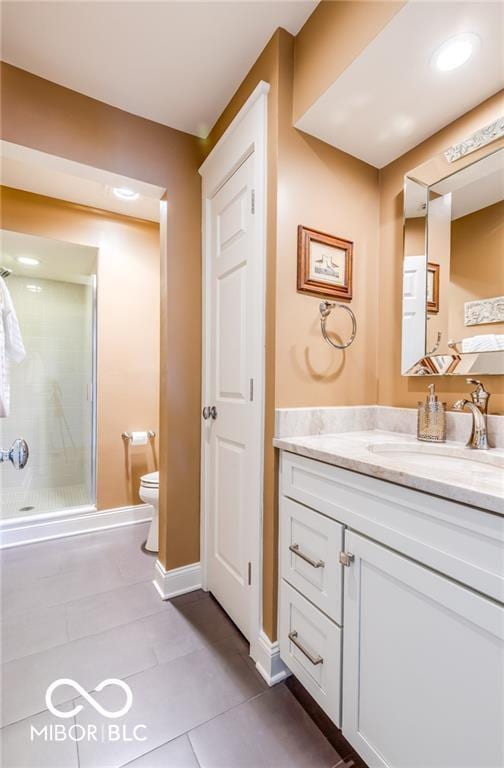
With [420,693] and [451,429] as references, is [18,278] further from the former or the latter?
[420,693]

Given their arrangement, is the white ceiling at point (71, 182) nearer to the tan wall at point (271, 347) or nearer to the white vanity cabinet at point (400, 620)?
the tan wall at point (271, 347)

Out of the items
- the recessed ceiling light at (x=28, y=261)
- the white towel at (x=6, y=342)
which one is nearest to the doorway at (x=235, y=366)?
the white towel at (x=6, y=342)

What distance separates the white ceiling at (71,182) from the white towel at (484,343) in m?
1.64

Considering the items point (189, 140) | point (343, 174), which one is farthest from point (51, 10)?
point (343, 174)

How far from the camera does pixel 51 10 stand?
121 cm

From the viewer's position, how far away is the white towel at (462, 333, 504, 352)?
3.74 ft

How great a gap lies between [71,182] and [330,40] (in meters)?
1.79

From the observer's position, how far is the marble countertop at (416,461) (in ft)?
2.10

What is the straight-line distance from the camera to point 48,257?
8.54 ft

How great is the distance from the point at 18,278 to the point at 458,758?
351 centimetres

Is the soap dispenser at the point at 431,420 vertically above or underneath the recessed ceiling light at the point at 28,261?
underneath

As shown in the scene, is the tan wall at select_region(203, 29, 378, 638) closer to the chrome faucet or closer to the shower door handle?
the chrome faucet

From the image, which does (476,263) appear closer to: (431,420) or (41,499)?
(431,420)

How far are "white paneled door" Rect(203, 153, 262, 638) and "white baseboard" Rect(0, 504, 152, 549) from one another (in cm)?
112
